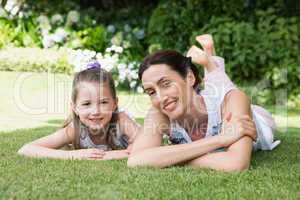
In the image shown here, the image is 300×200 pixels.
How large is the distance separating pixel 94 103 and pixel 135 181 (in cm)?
117

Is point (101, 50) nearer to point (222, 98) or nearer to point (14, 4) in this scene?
point (14, 4)

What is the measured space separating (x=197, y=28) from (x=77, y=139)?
7245 millimetres

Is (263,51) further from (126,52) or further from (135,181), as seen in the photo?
(135,181)

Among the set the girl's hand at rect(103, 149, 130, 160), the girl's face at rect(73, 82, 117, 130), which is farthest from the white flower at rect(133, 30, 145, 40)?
the girl's hand at rect(103, 149, 130, 160)

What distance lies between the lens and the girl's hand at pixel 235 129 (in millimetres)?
4047

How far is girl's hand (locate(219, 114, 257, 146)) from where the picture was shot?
4.05 meters

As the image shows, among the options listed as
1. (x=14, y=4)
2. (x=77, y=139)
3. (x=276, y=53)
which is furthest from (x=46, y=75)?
(x=77, y=139)

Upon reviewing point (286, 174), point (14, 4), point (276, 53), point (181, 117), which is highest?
point (14, 4)

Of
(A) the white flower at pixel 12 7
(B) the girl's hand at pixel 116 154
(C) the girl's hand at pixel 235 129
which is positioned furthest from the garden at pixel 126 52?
(C) the girl's hand at pixel 235 129

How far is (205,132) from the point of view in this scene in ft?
14.8

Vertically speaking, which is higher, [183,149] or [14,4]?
[14,4]

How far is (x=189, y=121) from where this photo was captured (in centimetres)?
446

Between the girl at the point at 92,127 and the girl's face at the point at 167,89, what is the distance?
0.56m

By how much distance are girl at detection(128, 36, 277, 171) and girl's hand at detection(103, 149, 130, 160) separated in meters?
0.23
